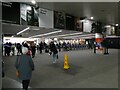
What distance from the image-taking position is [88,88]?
7.06 meters

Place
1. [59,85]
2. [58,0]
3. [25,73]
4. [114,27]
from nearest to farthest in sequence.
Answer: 1. [25,73]
2. [59,85]
3. [58,0]
4. [114,27]

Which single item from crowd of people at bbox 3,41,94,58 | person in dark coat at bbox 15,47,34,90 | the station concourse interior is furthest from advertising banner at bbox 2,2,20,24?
crowd of people at bbox 3,41,94,58

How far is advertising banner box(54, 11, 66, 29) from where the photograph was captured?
14.9 meters

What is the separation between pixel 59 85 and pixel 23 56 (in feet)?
7.82

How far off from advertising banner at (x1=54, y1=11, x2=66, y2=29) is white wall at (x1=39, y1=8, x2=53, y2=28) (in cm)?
45

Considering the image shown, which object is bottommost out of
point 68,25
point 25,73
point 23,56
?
point 25,73

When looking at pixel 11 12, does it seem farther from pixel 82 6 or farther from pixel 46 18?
pixel 82 6

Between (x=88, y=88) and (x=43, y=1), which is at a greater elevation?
(x=43, y=1)

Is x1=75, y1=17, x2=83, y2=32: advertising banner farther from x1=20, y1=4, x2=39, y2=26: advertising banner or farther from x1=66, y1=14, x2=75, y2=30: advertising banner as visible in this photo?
x1=20, y1=4, x2=39, y2=26: advertising banner

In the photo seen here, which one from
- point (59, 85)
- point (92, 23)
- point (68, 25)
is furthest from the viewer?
point (92, 23)

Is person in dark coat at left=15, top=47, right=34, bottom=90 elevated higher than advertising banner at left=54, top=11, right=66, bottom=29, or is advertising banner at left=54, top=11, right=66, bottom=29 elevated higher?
advertising banner at left=54, top=11, right=66, bottom=29

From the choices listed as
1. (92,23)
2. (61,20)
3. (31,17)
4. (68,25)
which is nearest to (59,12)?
(61,20)

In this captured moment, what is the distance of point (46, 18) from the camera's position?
14102 millimetres

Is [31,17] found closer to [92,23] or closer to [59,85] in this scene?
[59,85]
